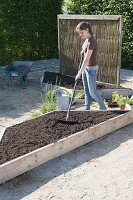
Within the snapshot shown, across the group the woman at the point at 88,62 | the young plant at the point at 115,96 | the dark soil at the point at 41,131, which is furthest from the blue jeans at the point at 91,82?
the young plant at the point at 115,96

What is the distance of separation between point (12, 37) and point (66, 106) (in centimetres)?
555

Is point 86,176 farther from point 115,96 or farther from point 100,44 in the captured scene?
point 100,44

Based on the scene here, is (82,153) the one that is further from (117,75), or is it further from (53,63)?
(53,63)

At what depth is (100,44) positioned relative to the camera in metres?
9.76

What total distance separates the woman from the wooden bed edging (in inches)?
27.1

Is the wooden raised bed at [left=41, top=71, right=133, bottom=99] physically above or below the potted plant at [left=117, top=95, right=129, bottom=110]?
below

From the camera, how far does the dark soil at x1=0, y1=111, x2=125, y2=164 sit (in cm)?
584

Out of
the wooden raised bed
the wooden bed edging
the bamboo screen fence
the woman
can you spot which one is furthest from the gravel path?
the bamboo screen fence

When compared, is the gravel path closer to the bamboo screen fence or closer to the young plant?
the young plant

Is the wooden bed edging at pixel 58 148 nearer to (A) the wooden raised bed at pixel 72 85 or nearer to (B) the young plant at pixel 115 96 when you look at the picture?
(B) the young plant at pixel 115 96

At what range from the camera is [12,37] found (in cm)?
1274

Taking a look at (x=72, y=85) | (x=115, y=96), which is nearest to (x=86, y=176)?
(x=115, y=96)

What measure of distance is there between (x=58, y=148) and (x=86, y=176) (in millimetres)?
725

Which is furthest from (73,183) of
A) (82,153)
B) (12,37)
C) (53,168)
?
(12,37)
